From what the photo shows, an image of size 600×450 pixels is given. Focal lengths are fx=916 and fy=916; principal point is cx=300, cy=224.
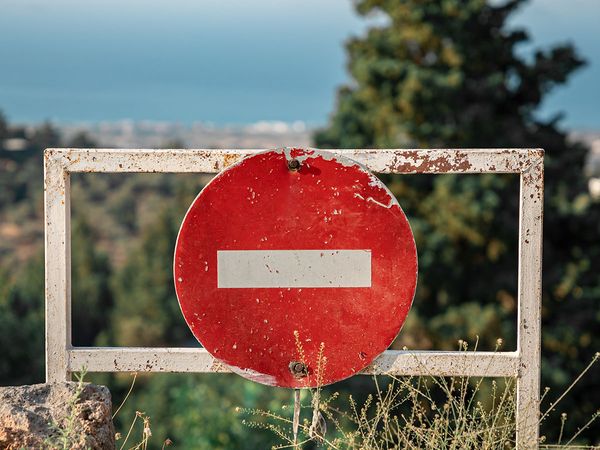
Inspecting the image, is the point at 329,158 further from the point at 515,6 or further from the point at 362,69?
the point at 515,6

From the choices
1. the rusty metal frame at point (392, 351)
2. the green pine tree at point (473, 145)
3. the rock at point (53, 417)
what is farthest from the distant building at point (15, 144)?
the rock at point (53, 417)

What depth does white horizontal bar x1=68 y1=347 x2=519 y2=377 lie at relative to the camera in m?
2.64

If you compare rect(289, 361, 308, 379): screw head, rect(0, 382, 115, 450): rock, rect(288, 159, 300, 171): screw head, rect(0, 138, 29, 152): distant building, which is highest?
rect(0, 138, 29, 152): distant building

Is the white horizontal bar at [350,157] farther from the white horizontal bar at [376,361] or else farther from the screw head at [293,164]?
the white horizontal bar at [376,361]

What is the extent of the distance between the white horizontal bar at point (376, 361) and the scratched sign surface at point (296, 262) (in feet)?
0.26

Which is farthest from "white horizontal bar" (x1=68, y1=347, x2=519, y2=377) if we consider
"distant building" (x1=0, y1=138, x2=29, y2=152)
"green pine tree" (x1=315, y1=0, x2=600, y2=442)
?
"distant building" (x1=0, y1=138, x2=29, y2=152)

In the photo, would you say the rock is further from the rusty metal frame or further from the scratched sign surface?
the scratched sign surface

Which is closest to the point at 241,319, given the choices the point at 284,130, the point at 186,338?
the point at 186,338

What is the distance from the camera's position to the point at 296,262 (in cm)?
254

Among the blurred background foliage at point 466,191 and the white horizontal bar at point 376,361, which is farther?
the blurred background foliage at point 466,191

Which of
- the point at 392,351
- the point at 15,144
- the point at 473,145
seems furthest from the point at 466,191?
the point at 15,144

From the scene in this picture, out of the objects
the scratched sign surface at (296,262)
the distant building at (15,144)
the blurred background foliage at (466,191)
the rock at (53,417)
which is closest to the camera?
the rock at (53,417)

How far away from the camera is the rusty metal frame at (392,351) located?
2.62 meters

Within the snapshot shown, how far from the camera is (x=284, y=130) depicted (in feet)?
141
